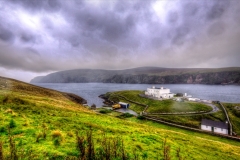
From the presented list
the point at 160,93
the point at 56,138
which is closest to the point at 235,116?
the point at 160,93

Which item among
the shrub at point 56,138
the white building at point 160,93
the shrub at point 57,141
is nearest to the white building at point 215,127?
the white building at point 160,93

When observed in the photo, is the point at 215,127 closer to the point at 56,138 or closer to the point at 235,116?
the point at 235,116

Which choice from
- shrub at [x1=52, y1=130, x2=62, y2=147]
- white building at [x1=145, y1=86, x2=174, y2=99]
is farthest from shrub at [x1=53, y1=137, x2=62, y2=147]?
white building at [x1=145, y1=86, x2=174, y2=99]

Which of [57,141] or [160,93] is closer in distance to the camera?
[57,141]

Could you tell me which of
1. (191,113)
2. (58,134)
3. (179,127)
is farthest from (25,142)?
(191,113)

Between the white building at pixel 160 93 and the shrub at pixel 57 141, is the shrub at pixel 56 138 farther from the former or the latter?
the white building at pixel 160 93

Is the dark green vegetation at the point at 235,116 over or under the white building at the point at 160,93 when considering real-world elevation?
under

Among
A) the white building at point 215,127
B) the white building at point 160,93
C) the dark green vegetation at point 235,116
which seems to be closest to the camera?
the white building at point 215,127

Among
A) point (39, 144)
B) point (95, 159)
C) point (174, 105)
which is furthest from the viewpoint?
point (174, 105)

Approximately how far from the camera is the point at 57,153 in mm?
8352

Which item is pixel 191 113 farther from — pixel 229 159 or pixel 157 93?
pixel 229 159

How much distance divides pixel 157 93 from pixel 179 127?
55645 mm

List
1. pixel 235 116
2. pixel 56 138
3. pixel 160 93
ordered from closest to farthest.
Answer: pixel 56 138, pixel 235 116, pixel 160 93

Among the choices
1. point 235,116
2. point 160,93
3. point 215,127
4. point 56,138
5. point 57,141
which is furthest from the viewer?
point 160,93
